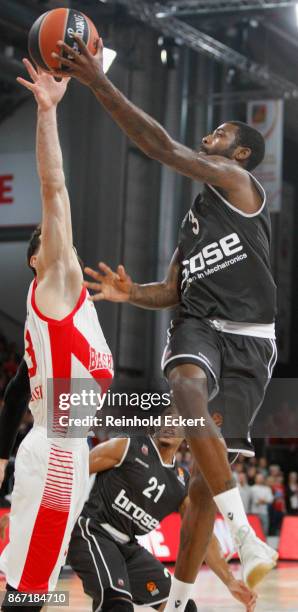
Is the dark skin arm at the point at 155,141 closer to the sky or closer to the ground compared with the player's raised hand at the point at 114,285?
closer to the sky

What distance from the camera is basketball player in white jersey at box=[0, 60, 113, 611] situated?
411cm

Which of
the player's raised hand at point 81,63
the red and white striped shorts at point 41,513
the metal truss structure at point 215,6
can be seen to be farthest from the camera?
the metal truss structure at point 215,6

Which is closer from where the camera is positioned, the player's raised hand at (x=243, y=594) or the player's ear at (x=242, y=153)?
the player's ear at (x=242, y=153)

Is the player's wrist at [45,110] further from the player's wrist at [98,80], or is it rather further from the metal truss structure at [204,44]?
the metal truss structure at [204,44]

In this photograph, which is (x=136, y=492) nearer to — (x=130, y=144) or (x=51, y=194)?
(x=51, y=194)

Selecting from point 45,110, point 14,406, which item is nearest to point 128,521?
point 14,406

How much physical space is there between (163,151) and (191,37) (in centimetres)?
1411

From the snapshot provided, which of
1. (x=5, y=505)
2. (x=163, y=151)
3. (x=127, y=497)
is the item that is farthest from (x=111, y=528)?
(x=5, y=505)

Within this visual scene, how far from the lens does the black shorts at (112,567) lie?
19.2ft

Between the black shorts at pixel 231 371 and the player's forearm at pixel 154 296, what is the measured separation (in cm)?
41

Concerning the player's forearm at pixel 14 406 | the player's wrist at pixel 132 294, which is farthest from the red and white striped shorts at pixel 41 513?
the player's wrist at pixel 132 294

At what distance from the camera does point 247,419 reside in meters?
4.88

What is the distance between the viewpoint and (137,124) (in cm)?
458

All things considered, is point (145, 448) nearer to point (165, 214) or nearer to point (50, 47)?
point (50, 47)
